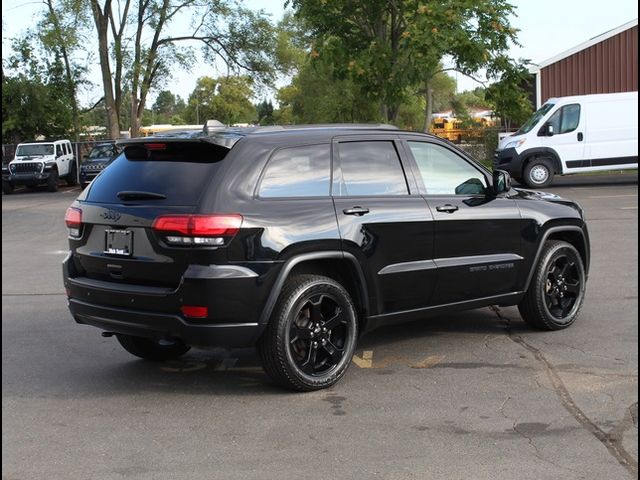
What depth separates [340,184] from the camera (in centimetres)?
571

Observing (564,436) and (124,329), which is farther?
(124,329)

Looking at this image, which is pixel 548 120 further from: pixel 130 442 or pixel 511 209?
pixel 130 442

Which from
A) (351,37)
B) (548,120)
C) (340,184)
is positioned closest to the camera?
(340,184)

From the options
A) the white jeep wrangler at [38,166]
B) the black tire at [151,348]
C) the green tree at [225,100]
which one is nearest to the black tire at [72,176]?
the white jeep wrangler at [38,166]

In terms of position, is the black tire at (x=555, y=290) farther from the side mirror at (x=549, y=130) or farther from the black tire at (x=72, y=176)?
the black tire at (x=72, y=176)

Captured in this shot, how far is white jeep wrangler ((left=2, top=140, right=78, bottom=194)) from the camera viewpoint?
30.8 meters

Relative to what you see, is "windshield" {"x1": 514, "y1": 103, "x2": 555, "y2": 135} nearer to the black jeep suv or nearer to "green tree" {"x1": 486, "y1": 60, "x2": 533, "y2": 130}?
"green tree" {"x1": 486, "y1": 60, "x2": 533, "y2": 130}

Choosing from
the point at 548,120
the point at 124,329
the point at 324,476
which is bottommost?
the point at 324,476

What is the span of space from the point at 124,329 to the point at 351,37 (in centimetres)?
2434

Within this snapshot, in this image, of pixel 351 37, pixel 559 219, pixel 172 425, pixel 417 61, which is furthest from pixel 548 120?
pixel 172 425

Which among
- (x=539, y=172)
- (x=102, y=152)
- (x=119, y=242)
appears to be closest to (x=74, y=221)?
(x=119, y=242)

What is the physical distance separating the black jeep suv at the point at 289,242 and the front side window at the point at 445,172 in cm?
1

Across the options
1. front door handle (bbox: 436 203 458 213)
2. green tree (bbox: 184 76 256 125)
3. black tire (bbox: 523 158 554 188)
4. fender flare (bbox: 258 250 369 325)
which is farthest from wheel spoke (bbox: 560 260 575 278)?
green tree (bbox: 184 76 256 125)

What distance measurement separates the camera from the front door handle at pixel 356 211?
220 inches
